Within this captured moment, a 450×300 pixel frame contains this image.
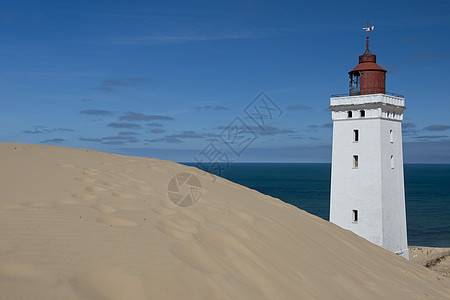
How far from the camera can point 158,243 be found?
383 cm

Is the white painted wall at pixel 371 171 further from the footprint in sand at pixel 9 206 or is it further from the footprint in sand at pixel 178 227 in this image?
the footprint in sand at pixel 9 206

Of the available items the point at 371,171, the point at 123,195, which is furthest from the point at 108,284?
the point at 371,171

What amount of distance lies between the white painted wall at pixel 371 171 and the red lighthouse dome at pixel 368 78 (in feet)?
3.61

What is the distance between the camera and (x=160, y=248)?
12.2ft

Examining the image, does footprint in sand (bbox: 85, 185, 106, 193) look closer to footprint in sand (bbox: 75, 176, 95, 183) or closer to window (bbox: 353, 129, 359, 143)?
footprint in sand (bbox: 75, 176, 95, 183)

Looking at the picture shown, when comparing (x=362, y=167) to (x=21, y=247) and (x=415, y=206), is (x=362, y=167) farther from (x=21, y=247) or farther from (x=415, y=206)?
(x=415, y=206)

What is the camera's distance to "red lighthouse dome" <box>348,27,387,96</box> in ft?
72.2

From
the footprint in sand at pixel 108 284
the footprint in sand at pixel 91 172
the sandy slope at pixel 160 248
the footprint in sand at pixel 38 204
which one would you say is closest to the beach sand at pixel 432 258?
the sandy slope at pixel 160 248

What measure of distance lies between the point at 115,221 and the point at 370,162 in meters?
18.7

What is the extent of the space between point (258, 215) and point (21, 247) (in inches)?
141

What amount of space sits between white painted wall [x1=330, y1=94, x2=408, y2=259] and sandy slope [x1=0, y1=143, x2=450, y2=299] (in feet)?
46.2

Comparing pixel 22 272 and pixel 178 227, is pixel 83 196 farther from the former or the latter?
pixel 22 272

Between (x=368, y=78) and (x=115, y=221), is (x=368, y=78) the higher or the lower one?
the higher one

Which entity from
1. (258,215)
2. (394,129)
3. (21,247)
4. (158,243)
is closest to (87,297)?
(21,247)
